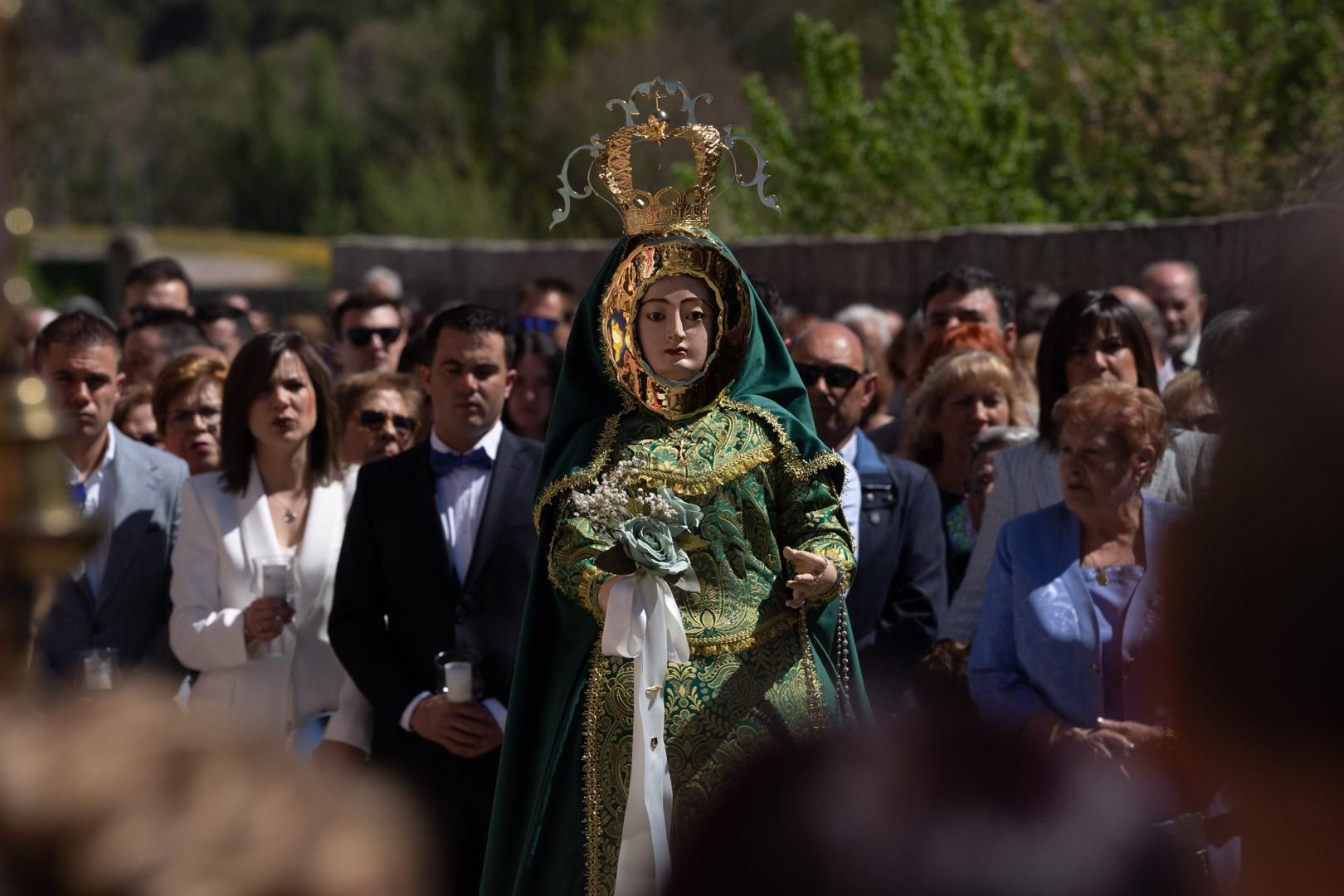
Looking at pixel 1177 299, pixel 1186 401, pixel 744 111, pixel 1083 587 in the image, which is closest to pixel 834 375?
pixel 1186 401

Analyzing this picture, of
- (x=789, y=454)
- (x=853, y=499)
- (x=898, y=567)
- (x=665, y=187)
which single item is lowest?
(x=898, y=567)

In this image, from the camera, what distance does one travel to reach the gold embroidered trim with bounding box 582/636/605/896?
160 inches

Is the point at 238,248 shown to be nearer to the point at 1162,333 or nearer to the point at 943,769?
the point at 1162,333

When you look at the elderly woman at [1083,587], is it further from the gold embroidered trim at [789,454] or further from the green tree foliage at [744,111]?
the green tree foliage at [744,111]

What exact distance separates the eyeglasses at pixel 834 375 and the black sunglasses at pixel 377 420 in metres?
1.51

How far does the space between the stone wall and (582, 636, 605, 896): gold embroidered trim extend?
2942 millimetres

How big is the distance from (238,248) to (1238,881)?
51861mm

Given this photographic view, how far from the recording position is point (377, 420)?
6.28m

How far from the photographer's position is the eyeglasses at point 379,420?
6.27 m

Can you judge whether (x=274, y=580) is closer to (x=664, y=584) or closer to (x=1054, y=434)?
(x=664, y=584)

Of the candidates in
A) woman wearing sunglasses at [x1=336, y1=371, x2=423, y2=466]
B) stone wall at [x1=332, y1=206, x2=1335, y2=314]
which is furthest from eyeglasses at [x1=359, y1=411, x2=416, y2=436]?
stone wall at [x1=332, y1=206, x2=1335, y2=314]

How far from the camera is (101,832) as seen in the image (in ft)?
2.36

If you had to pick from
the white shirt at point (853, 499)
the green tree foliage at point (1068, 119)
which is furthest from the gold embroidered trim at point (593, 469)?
the green tree foliage at point (1068, 119)

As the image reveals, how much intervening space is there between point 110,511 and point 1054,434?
9.43 feet
